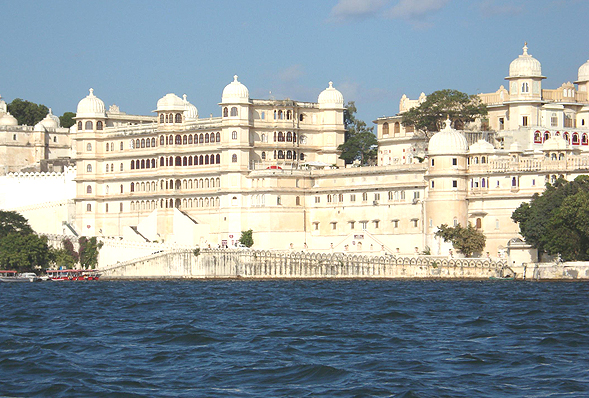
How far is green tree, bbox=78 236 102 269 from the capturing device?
102 metres

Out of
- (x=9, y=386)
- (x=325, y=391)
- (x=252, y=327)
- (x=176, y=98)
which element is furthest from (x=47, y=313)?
(x=176, y=98)

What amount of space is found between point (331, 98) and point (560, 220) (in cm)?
3291

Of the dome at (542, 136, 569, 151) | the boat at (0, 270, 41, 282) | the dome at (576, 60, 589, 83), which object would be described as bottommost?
the boat at (0, 270, 41, 282)

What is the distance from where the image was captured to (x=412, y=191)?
93250 millimetres

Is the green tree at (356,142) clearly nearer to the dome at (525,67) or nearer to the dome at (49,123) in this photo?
the dome at (525,67)

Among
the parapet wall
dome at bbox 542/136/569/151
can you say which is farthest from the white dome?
the parapet wall

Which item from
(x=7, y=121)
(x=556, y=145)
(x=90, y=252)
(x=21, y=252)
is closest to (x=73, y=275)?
(x=21, y=252)

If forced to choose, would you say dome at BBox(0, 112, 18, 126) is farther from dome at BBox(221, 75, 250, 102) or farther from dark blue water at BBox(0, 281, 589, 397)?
dark blue water at BBox(0, 281, 589, 397)

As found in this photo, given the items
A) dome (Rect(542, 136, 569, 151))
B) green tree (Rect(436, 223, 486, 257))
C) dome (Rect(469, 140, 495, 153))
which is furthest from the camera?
dome (Rect(469, 140, 495, 153))

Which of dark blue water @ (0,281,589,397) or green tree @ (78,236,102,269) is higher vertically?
green tree @ (78,236,102,269)

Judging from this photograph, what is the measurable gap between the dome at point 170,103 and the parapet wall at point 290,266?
14.9 metres

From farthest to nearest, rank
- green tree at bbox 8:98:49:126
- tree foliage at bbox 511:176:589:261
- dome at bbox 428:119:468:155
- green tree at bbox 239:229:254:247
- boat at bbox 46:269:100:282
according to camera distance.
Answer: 1. green tree at bbox 8:98:49:126
2. green tree at bbox 239:229:254:247
3. boat at bbox 46:269:100:282
4. dome at bbox 428:119:468:155
5. tree foliage at bbox 511:176:589:261

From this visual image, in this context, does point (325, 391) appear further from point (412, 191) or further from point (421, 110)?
point (421, 110)

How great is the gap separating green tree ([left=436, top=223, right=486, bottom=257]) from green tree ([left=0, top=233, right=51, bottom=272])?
3276 cm
